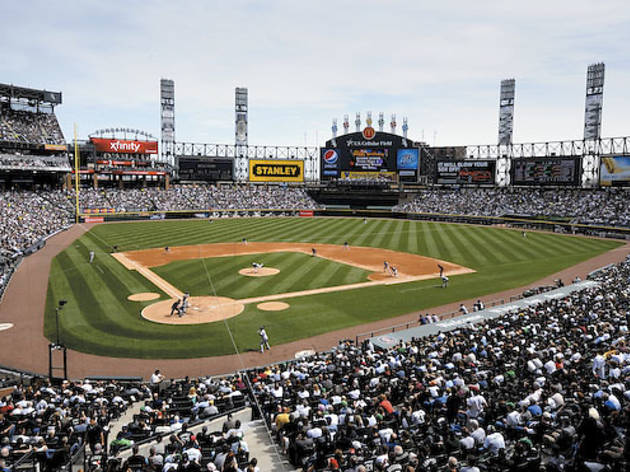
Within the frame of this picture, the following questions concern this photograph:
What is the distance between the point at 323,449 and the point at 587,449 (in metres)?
4.34

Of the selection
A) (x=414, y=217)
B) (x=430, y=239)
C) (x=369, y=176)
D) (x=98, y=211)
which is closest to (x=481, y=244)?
(x=430, y=239)

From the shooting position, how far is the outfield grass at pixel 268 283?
20.7 m

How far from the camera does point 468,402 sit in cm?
953

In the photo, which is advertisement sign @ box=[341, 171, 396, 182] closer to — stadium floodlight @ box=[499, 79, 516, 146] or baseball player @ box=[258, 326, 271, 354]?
stadium floodlight @ box=[499, 79, 516, 146]

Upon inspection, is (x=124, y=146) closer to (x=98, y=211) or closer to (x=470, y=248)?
(x=98, y=211)

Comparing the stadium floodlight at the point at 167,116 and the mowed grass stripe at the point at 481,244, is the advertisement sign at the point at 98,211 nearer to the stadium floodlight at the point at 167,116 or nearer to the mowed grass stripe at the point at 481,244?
the stadium floodlight at the point at 167,116

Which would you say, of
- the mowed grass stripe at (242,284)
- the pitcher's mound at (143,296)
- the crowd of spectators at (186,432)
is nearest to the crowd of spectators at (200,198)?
the mowed grass stripe at (242,284)

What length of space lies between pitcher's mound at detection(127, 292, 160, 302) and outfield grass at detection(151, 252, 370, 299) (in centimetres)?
205

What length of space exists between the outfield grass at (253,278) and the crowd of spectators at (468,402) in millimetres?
12978

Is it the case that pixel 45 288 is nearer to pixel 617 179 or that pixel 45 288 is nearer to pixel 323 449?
pixel 323 449

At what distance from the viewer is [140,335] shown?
2075 cm

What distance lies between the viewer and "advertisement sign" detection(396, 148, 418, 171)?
3137 inches

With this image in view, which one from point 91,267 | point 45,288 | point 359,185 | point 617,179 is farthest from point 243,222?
point 617,179

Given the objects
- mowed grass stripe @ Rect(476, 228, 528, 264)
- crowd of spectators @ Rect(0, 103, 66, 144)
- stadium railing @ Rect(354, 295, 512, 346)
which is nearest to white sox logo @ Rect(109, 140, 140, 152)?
crowd of spectators @ Rect(0, 103, 66, 144)
